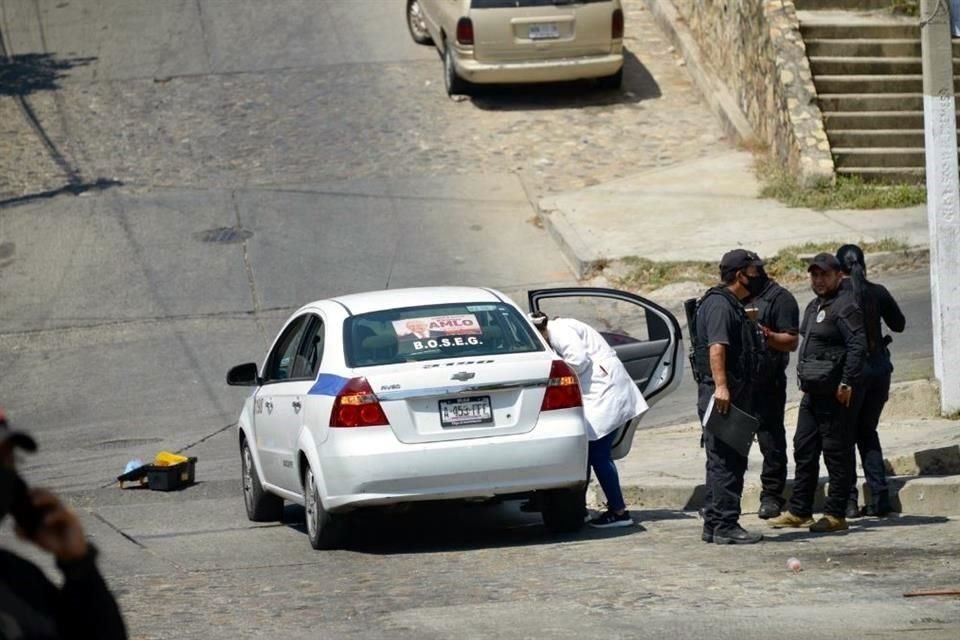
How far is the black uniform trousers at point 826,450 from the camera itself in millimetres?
10047

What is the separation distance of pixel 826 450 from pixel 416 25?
57.4 feet

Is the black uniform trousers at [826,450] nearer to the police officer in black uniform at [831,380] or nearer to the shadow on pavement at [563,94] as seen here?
the police officer in black uniform at [831,380]

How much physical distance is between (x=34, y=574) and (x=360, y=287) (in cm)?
1511

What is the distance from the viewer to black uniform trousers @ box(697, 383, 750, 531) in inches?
376

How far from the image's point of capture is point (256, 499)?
11.4 m

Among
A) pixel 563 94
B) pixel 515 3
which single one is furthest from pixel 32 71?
pixel 563 94

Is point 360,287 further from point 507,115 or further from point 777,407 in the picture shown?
point 777,407

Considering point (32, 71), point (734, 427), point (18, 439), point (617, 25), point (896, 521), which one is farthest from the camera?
point (32, 71)

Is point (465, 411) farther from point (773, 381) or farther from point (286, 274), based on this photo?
point (286, 274)

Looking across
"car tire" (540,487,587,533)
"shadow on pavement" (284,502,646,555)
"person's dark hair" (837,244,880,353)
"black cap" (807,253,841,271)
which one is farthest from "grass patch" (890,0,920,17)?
"car tire" (540,487,587,533)

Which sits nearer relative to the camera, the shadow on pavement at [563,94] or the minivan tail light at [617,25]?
the minivan tail light at [617,25]

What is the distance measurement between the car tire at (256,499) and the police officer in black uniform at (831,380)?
3.52m

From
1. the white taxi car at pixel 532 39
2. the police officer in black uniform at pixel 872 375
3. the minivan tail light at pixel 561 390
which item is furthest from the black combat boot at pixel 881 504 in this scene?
the white taxi car at pixel 532 39

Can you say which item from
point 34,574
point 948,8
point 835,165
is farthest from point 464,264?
point 34,574
